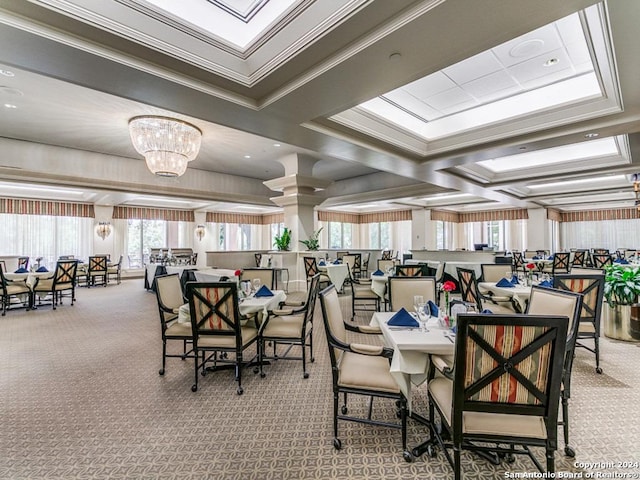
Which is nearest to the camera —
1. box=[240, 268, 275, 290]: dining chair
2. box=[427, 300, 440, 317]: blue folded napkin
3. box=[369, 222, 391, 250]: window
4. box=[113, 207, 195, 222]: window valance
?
box=[427, 300, 440, 317]: blue folded napkin

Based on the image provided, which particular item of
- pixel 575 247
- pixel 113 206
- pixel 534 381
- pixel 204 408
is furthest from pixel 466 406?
pixel 575 247

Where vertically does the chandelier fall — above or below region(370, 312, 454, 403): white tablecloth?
above

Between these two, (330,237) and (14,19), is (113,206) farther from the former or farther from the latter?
(14,19)

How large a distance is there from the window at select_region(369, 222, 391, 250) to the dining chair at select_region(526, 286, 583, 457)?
44.2 feet

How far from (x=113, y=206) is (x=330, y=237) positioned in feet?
29.7

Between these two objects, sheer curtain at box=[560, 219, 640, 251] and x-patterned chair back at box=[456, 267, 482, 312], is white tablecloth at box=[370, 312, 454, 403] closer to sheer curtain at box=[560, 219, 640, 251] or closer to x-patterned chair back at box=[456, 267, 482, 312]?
x-patterned chair back at box=[456, 267, 482, 312]

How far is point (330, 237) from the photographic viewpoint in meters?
15.6

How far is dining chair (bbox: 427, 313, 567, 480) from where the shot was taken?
1.42 m

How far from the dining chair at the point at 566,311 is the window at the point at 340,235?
520 inches

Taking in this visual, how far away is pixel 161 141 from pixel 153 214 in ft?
30.1

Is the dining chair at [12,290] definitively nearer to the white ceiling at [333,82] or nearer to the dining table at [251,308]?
the white ceiling at [333,82]

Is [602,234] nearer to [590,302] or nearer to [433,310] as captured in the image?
[590,302]

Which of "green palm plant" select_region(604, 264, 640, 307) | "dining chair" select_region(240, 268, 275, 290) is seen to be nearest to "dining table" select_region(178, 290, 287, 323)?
→ "dining chair" select_region(240, 268, 275, 290)

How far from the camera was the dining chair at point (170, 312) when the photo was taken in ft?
10.3
